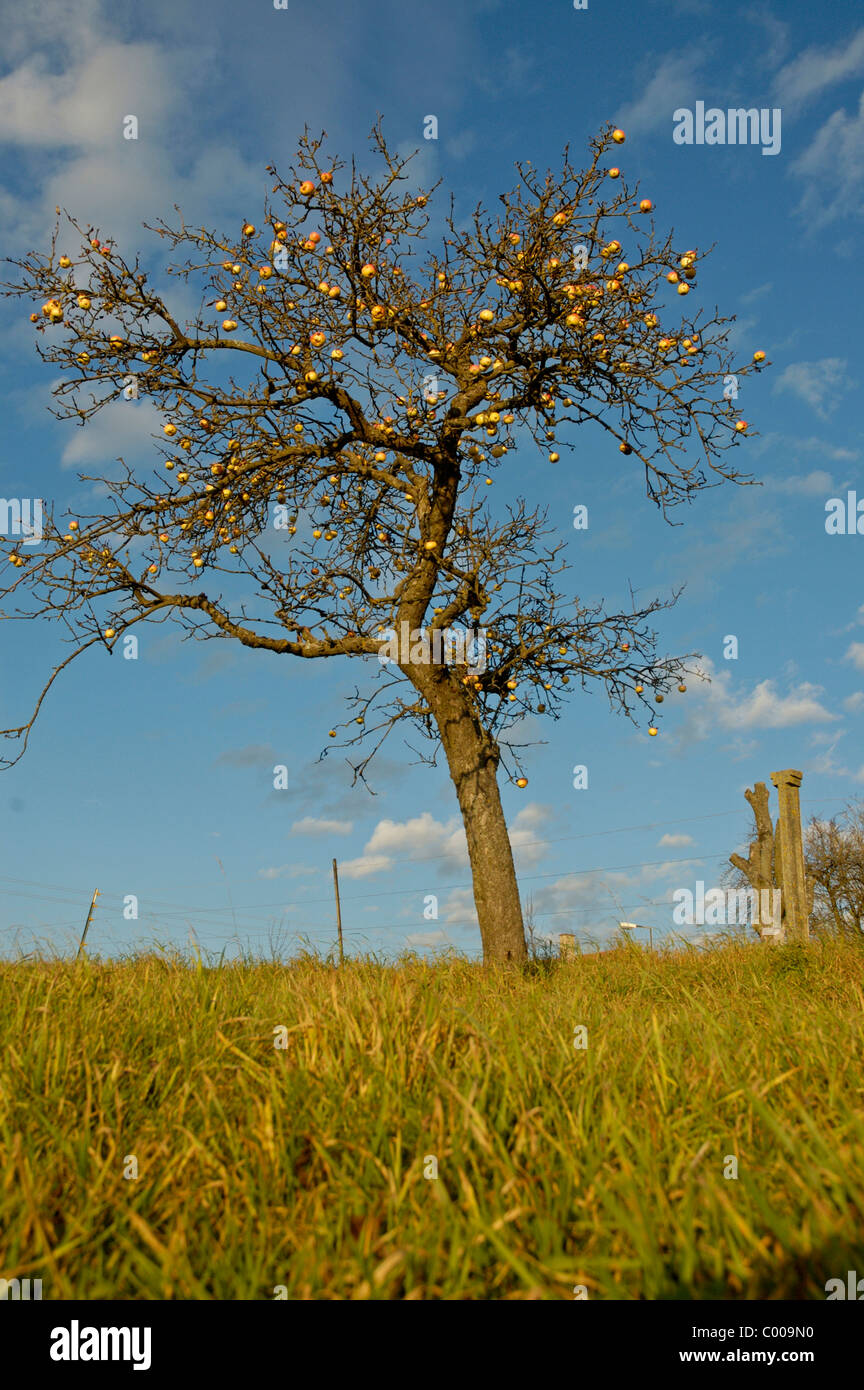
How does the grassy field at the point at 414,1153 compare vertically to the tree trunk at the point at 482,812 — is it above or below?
below

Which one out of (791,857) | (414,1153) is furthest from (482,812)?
(414,1153)

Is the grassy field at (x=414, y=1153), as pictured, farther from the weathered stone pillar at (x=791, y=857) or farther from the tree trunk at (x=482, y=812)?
the weathered stone pillar at (x=791, y=857)

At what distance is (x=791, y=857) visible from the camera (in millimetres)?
14305

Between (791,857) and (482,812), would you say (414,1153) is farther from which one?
(791,857)

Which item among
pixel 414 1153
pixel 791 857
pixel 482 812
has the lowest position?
pixel 414 1153

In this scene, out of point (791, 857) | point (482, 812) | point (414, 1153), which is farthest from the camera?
point (791, 857)

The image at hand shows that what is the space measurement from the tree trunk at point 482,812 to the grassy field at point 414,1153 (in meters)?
5.38

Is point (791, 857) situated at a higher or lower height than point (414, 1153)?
higher

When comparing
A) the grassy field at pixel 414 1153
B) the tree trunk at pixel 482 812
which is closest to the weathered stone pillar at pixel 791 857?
the tree trunk at pixel 482 812

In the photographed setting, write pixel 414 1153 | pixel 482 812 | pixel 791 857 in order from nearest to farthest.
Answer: pixel 414 1153 → pixel 482 812 → pixel 791 857

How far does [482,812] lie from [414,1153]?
746 cm

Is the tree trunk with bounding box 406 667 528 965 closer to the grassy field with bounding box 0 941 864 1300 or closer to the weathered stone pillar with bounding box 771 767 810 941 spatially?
the grassy field with bounding box 0 941 864 1300

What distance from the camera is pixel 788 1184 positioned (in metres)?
3.14

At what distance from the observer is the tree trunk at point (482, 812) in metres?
10.7
